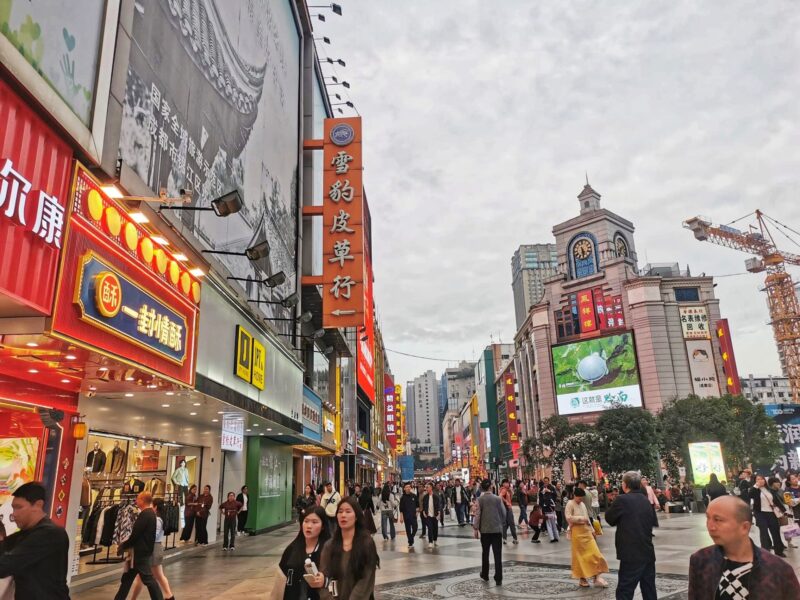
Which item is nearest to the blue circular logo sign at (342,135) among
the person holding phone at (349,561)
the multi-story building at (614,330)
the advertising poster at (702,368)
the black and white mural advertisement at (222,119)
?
the black and white mural advertisement at (222,119)

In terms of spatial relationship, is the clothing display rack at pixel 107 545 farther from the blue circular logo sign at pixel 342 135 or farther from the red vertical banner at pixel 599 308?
the red vertical banner at pixel 599 308

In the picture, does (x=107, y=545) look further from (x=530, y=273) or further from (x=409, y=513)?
(x=530, y=273)

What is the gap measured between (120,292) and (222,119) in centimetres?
827

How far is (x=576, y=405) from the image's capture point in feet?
196

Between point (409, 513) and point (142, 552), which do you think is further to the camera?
point (409, 513)

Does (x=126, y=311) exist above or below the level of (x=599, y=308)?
below

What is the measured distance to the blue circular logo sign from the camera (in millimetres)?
22531

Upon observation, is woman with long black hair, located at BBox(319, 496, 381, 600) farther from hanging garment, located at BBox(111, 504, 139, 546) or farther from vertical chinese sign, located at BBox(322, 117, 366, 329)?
vertical chinese sign, located at BBox(322, 117, 366, 329)

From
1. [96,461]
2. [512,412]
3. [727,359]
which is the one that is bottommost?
[96,461]

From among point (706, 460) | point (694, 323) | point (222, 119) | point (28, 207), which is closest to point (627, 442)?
point (706, 460)

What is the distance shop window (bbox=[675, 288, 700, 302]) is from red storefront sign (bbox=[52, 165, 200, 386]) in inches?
2303

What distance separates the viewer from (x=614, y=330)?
2324 inches

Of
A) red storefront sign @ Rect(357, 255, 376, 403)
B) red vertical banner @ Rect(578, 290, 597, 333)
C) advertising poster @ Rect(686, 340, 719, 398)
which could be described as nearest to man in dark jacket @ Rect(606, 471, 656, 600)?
red storefront sign @ Rect(357, 255, 376, 403)

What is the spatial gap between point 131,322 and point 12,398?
2.40m
